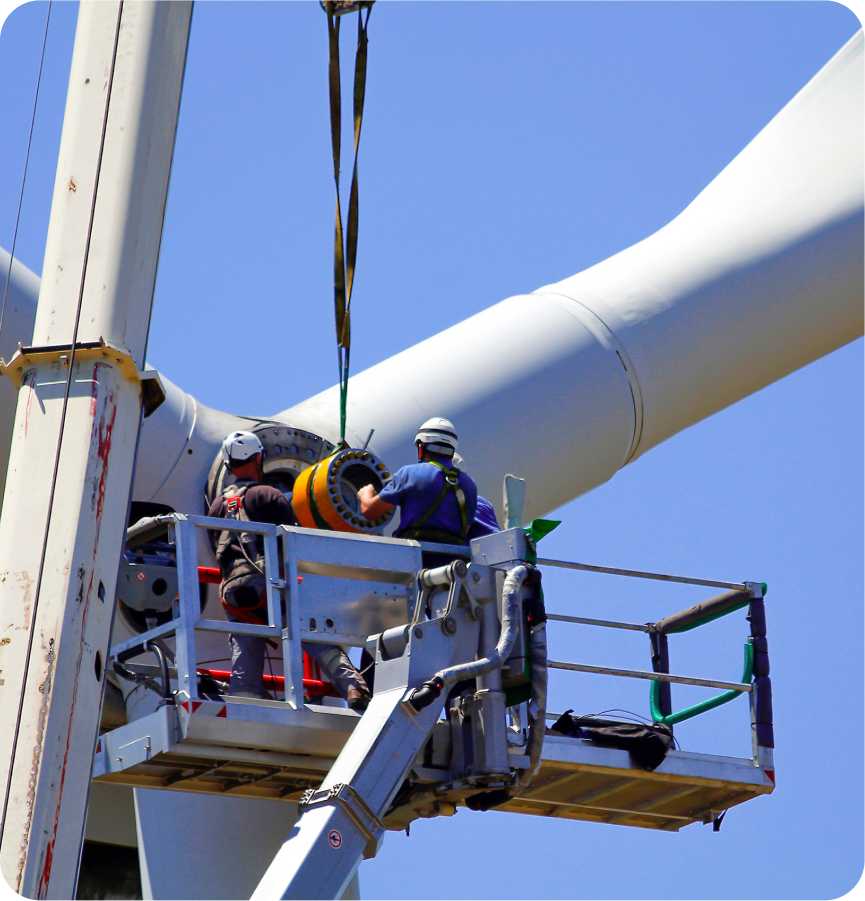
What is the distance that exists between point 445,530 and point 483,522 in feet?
2.23

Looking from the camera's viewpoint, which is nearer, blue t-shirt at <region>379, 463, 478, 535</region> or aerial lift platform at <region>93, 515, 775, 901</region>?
aerial lift platform at <region>93, 515, 775, 901</region>

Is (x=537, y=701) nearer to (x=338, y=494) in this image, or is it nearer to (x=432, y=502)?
(x=432, y=502)

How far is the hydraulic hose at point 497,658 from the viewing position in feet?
25.9

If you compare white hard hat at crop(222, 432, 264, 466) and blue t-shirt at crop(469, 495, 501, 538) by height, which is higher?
white hard hat at crop(222, 432, 264, 466)

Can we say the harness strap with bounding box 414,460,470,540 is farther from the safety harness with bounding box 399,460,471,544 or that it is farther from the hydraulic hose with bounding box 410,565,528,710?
the hydraulic hose with bounding box 410,565,528,710

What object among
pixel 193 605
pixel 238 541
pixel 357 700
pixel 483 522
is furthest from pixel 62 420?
pixel 483 522

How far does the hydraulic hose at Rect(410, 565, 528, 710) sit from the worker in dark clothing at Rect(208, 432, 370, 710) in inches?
33.7

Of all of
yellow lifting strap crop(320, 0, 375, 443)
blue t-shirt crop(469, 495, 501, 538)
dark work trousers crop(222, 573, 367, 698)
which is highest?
yellow lifting strap crop(320, 0, 375, 443)

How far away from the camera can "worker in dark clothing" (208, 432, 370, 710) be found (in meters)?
8.63

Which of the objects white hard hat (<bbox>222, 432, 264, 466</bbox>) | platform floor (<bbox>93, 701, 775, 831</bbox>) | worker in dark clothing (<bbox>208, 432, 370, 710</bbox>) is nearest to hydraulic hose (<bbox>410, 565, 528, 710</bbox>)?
platform floor (<bbox>93, 701, 775, 831</bbox>)

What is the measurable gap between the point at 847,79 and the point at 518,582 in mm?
9189

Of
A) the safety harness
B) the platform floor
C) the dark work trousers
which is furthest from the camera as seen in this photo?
the safety harness

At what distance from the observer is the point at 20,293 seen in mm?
11703

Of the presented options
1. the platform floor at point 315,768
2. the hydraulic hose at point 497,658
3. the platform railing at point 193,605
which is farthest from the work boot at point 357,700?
the hydraulic hose at point 497,658
